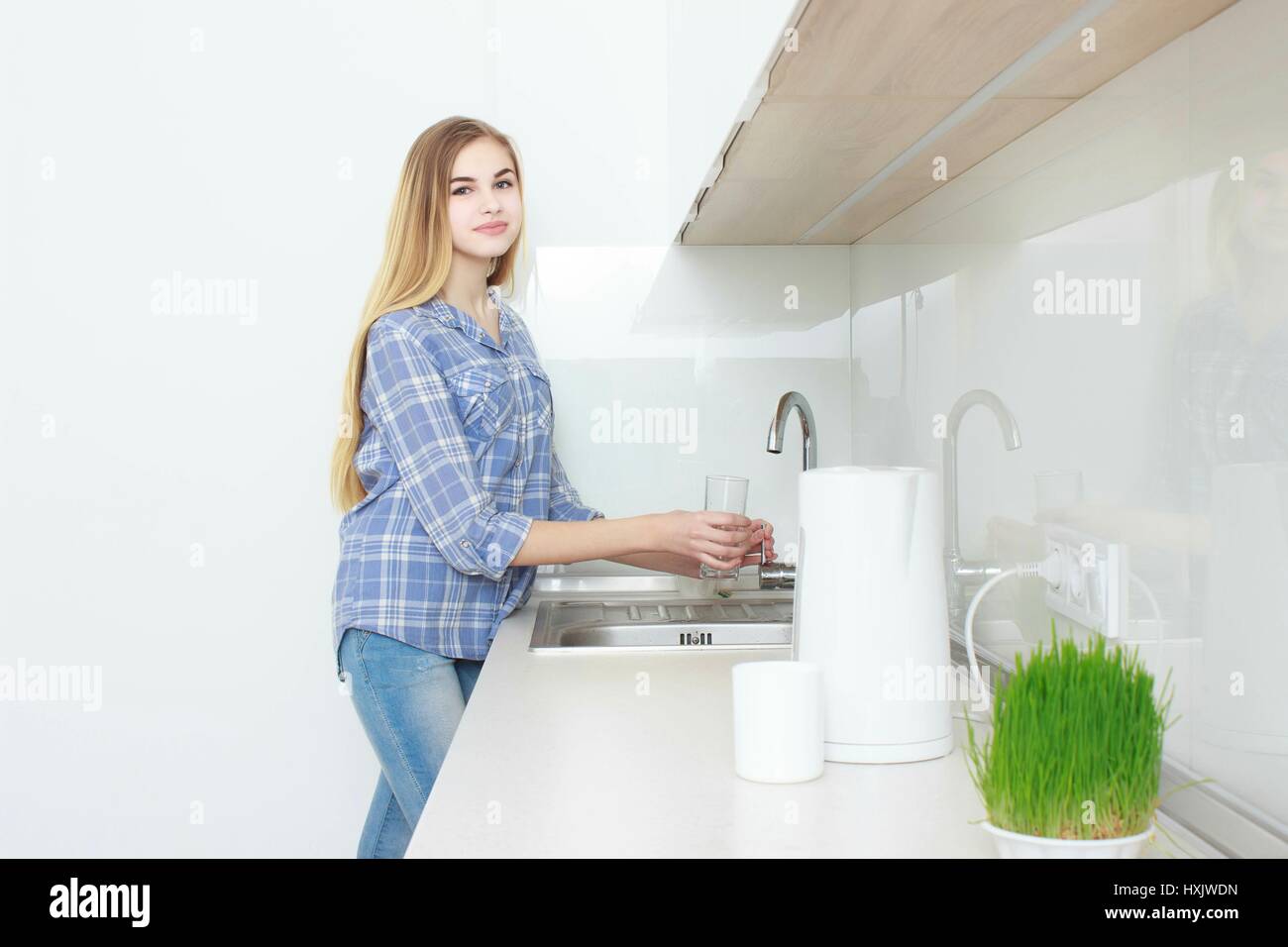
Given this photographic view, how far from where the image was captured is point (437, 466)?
1.47 metres

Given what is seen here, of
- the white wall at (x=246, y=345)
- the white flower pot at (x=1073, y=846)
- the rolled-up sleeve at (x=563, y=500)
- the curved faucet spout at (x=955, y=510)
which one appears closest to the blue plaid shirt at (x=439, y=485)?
the rolled-up sleeve at (x=563, y=500)

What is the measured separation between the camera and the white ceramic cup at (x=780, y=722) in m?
0.89

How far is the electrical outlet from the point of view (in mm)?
952

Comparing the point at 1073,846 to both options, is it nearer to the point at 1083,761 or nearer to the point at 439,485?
the point at 1083,761

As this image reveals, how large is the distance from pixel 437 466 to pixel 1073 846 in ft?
A: 3.21

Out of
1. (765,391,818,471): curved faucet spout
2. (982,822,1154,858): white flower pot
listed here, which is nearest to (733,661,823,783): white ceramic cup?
(982,822,1154,858): white flower pot

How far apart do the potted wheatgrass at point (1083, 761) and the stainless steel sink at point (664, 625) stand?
77 centimetres

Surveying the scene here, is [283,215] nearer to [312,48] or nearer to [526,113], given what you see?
[312,48]

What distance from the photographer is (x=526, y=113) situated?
78.5 inches

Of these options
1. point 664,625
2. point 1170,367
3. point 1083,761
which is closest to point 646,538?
point 664,625

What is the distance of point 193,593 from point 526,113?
1020 millimetres

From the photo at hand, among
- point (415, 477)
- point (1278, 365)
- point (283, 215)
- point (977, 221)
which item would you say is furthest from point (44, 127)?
point (1278, 365)

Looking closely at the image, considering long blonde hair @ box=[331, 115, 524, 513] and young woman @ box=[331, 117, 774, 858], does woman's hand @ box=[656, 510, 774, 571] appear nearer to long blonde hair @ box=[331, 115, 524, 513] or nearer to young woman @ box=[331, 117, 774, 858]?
young woman @ box=[331, 117, 774, 858]
